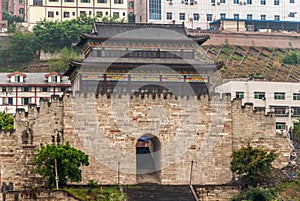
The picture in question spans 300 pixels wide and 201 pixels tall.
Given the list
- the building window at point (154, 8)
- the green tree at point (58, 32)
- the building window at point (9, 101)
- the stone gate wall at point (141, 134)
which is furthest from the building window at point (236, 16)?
the stone gate wall at point (141, 134)

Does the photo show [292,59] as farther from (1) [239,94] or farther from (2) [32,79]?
Answer: (2) [32,79]

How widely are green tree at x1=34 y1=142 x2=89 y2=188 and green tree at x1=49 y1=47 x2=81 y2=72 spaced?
182ft

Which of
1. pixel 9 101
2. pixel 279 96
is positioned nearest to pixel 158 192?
pixel 279 96

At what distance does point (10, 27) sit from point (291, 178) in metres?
78.3

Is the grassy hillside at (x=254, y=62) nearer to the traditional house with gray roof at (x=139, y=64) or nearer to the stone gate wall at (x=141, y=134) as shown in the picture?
the traditional house with gray roof at (x=139, y=64)

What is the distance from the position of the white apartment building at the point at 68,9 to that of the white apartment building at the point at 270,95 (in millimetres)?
45178

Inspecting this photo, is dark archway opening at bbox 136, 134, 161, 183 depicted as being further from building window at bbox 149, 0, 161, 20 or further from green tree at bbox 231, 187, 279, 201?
building window at bbox 149, 0, 161, 20

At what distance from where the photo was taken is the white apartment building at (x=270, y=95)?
101 meters

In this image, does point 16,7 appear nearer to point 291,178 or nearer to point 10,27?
point 10,27

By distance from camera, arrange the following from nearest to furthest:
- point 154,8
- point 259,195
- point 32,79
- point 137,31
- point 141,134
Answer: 1. point 259,195
2. point 141,134
3. point 137,31
4. point 32,79
5. point 154,8

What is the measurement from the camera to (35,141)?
7562cm

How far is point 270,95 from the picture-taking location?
3996 inches

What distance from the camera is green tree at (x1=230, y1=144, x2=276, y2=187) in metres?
74.8

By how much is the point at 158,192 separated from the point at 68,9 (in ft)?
247
